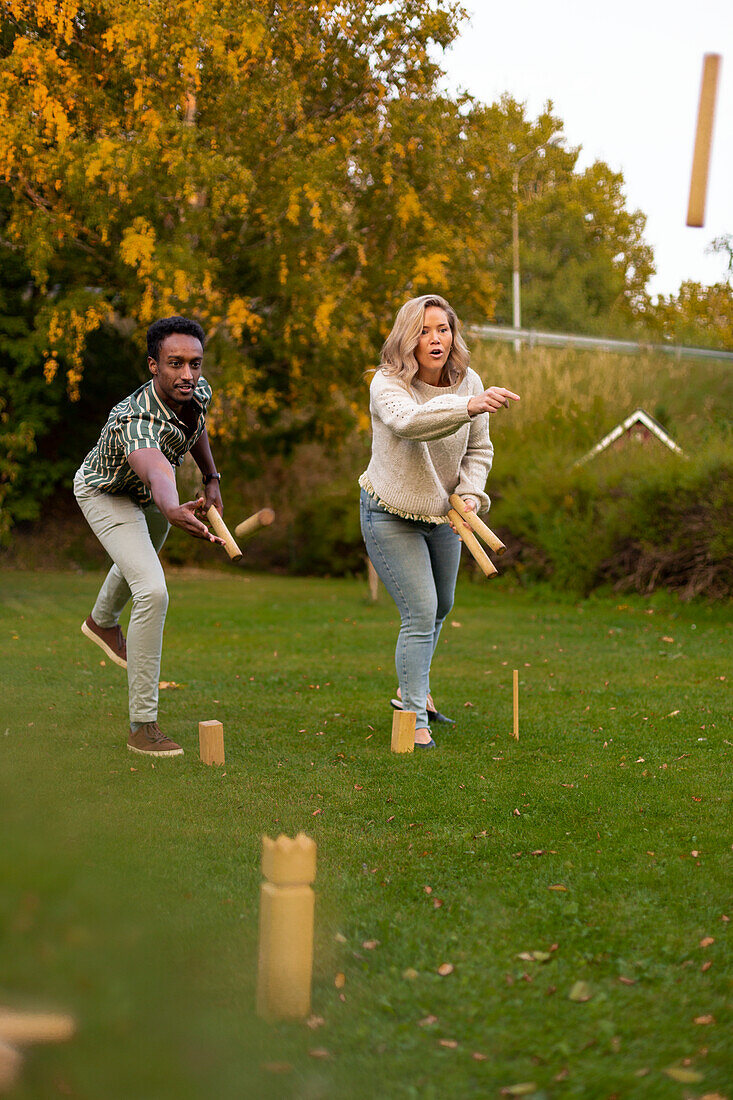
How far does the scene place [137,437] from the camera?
17.2 feet

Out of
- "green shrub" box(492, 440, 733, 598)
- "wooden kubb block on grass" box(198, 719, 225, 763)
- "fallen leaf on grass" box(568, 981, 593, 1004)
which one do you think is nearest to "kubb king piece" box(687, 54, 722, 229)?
"fallen leaf on grass" box(568, 981, 593, 1004)

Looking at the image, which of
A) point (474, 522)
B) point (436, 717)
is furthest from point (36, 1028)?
point (436, 717)

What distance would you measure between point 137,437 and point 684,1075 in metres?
3.64

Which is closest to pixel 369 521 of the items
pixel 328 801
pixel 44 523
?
pixel 328 801

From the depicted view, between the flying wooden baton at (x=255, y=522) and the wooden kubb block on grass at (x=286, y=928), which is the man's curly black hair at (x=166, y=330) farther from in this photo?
the wooden kubb block on grass at (x=286, y=928)

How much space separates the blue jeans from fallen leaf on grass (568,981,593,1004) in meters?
2.90

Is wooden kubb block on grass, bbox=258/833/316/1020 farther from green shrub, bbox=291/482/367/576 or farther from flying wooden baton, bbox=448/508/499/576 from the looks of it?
green shrub, bbox=291/482/367/576

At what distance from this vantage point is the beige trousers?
545 cm

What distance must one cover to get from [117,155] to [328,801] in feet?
42.7

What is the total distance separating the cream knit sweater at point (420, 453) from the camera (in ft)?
17.8

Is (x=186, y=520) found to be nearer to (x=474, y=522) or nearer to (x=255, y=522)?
(x=255, y=522)

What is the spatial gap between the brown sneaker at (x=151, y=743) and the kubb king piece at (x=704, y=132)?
3.70 m

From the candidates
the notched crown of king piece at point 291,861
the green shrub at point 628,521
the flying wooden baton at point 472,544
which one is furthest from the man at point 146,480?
the green shrub at point 628,521

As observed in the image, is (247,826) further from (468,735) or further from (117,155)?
(117,155)
